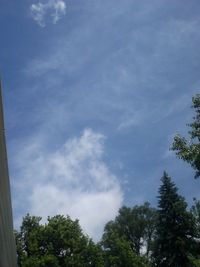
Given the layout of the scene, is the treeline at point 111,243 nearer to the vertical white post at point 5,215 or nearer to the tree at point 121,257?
the tree at point 121,257

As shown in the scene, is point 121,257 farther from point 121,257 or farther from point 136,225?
point 136,225

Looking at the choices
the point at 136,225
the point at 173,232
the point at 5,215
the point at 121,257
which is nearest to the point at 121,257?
the point at 121,257

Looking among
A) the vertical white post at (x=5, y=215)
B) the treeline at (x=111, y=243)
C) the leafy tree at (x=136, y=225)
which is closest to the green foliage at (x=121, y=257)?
the treeline at (x=111, y=243)

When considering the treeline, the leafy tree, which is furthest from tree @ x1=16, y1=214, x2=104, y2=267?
the leafy tree

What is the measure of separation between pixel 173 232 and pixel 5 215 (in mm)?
36427

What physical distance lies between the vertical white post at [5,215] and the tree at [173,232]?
29.5m

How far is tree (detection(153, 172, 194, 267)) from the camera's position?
4322cm

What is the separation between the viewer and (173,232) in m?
44.8

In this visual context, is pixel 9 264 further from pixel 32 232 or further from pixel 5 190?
pixel 32 232

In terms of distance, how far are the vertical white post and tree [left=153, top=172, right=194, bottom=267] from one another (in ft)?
96.9

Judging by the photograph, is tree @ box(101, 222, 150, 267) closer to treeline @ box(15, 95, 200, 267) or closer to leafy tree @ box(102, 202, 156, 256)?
treeline @ box(15, 95, 200, 267)

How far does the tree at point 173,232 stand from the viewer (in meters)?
43.2

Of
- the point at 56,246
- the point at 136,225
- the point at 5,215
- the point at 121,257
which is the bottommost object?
the point at 5,215

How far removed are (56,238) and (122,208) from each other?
25.5 meters
